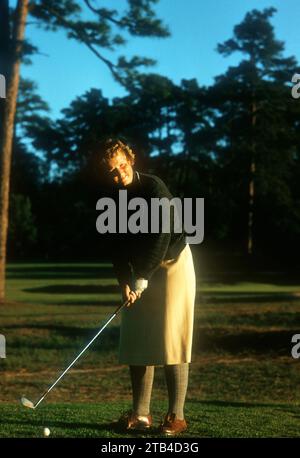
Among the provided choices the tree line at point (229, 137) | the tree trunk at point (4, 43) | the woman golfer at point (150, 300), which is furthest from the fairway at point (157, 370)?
the tree line at point (229, 137)

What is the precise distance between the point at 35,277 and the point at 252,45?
15529 millimetres

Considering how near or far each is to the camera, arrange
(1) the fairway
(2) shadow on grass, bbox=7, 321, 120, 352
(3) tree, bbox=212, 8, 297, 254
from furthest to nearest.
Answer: (3) tree, bbox=212, 8, 297, 254 → (2) shadow on grass, bbox=7, 321, 120, 352 → (1) the fairway

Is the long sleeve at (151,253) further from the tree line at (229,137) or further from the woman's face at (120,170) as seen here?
the tree line at (229,137)

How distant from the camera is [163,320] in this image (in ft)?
15.3

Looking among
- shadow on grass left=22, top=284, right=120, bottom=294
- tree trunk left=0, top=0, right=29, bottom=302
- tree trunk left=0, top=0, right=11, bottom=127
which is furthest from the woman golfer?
shadow on grass left=22, top=284, right=120, bottom=294

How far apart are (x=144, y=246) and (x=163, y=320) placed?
474mm

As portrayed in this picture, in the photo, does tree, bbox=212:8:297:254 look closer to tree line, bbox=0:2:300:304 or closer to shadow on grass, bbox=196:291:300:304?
tree line, bbox=0:2:300:304

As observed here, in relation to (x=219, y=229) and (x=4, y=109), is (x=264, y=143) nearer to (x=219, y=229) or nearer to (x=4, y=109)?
(x=219, y=229)

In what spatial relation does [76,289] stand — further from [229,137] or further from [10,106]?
[229,137]

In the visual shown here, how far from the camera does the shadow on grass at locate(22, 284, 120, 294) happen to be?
27055mm

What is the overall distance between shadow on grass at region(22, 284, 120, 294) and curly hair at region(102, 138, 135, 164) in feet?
73.3

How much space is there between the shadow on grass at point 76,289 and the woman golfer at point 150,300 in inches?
878

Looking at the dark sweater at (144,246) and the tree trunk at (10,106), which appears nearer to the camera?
the dark sweater at (144,246)

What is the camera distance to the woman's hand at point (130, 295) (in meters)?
4.56
